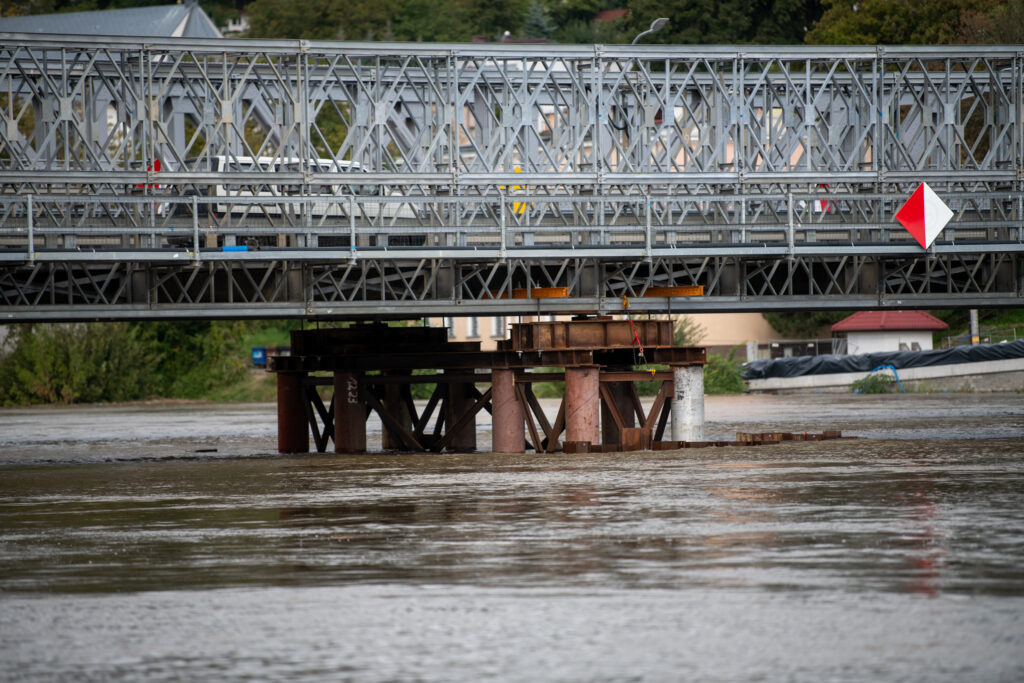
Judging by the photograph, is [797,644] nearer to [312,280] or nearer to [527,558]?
[527,558]

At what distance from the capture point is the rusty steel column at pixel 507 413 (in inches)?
1144

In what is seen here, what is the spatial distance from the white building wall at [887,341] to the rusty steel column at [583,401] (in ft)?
157

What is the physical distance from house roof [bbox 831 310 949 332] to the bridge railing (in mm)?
32904

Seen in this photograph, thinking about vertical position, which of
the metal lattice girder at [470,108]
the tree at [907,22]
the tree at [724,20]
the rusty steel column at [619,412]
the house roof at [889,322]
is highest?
the tree at [724,20]

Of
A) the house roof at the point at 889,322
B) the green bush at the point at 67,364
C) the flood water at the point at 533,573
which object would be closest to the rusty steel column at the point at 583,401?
the flood water at the point at 533,573

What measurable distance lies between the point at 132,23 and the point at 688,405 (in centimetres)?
7583

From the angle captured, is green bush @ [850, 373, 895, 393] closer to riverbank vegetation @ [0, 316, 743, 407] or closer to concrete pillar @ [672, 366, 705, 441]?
riverbank vegetation @ [0, 316, 743, 407]

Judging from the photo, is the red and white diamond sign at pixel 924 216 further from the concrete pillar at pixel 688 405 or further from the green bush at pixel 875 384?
the green bush at pixel 875 384

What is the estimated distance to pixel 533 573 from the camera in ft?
39.2

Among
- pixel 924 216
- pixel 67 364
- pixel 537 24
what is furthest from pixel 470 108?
pixel 537 24

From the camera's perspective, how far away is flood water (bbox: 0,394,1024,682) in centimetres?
905

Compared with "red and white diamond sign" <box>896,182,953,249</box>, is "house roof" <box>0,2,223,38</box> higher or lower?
higher

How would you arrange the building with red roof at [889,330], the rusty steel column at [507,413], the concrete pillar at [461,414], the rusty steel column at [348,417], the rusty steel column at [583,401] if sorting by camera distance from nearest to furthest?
the rusty steel column at [583,401] < the rusty steel column at [507,413] < the rusty steel column at [348,417] < the concrete pillar at [461,414] < the building with red roof at [889,330]

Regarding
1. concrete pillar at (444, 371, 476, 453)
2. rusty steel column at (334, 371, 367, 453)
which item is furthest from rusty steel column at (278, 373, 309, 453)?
concrete pillar at (444, 371, 476, 453)
